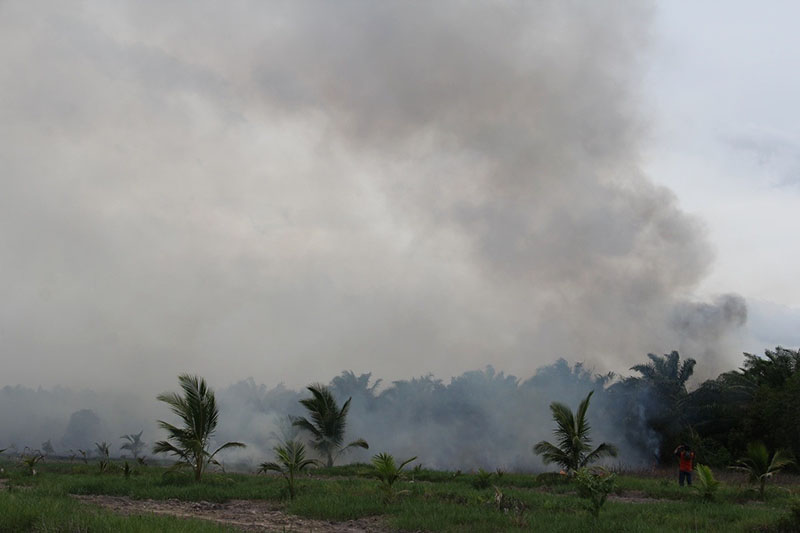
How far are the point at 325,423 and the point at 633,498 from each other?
58.9 feet

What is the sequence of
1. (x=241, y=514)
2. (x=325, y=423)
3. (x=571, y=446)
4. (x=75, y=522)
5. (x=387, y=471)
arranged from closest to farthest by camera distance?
(x=75, y=522) < (x=241, y=514) < (x=387, y=471) < (x=571, y=446) < (x=325, y=423)

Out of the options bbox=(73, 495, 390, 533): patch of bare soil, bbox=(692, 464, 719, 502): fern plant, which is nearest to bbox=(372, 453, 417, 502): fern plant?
bbox=(73, 495, 390, 533): patch of bare soil

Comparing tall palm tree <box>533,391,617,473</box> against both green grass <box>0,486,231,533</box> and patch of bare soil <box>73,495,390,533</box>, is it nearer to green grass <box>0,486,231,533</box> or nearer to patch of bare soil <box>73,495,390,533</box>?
patch of bare soil <box>73,495,390,533</box>

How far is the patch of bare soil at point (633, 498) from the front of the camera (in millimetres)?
16266

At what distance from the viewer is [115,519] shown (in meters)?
9.34

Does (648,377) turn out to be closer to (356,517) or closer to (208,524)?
(356,517)

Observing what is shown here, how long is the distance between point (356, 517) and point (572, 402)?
3904cm

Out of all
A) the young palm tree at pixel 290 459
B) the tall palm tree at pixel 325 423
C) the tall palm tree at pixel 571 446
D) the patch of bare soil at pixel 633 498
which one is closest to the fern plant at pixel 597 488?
the patch of bare soil at pixel 633 498

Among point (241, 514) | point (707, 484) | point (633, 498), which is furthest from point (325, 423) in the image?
point (707, 484)

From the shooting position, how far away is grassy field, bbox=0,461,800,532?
9.85 m

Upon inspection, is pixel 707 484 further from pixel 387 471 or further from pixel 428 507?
pixel 387 471

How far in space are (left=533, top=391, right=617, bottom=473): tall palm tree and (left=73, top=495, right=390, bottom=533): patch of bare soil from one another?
39.5 feet

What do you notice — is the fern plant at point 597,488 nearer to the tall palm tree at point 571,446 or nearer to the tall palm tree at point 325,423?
the tall palm tree at point 571,446

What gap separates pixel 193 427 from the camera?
1830 cm
